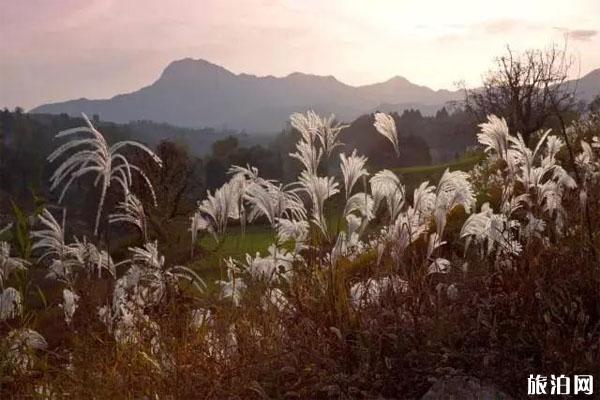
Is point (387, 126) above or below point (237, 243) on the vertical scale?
above

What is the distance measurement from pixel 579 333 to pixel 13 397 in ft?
12.2

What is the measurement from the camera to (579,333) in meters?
4.43

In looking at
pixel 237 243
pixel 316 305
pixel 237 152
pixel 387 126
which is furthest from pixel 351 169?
pixel 237 152

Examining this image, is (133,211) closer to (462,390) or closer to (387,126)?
(387,126)

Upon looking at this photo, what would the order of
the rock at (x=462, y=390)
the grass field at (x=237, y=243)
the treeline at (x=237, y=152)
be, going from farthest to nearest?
1. the treeline at (x=237, y=152)
2. the grass field at (x=237, y=243)
3. the rock at (x=462, y=390)

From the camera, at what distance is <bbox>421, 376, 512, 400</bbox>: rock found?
4.01 meters

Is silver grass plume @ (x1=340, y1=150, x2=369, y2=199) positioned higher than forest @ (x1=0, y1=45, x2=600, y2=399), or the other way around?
silver grass plume @ (x1=340, y1=150, x2=369, y2=199)

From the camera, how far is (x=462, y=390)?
4.05m

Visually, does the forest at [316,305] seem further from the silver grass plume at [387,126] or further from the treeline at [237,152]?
the treeline at [237,152]

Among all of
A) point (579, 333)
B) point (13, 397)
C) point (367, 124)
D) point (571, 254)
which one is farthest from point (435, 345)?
point (367, 124)

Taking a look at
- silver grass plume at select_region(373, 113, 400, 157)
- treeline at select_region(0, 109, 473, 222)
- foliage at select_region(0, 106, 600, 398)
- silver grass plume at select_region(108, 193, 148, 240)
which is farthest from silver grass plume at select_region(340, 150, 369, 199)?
treeline at select_region(0, 109, 473, 222)

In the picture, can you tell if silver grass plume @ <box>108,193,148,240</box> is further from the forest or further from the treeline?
the treeline

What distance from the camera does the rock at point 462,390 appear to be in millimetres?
4012

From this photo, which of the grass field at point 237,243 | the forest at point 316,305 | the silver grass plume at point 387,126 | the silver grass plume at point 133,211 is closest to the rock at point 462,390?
the forest at point 316,305
